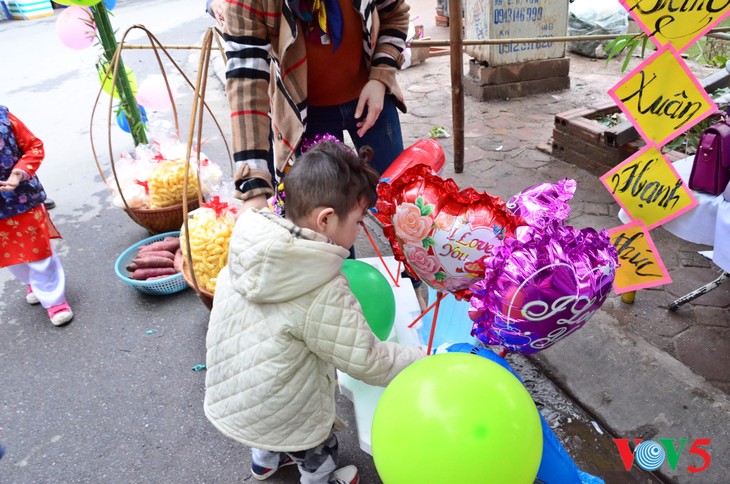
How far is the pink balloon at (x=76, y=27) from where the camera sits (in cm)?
350

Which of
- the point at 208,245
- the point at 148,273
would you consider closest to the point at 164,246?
the point at 148,273

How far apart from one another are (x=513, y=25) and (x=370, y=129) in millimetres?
3620

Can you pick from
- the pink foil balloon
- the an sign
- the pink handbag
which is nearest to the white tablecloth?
→ the pink handbag

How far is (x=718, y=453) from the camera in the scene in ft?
5.80

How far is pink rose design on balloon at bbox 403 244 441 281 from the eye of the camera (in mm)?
1444

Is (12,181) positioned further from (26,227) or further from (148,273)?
(148,273)

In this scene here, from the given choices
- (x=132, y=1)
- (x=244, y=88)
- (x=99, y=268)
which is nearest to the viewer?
(x=244, y=88)

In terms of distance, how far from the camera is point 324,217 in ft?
4.47

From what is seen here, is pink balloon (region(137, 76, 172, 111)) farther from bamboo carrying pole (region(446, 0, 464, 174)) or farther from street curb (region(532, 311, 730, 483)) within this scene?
street curb (region(532, 311, 730, 483))

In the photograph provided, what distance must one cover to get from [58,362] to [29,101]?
20.5 ft

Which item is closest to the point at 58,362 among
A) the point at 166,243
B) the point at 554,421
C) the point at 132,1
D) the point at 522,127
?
the point at 166,243

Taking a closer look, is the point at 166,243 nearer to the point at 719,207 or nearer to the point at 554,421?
the point at 554,421

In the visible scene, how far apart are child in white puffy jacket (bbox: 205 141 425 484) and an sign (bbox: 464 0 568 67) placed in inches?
160

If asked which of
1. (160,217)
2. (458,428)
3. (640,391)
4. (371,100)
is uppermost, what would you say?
(371,100)
